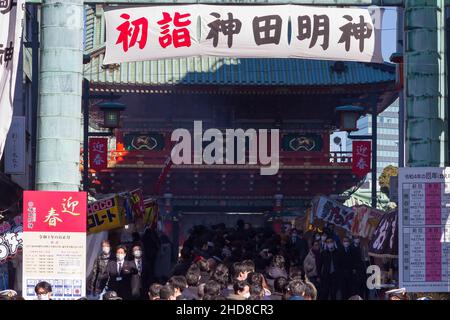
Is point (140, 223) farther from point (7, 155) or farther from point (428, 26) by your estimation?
point (428, 26)

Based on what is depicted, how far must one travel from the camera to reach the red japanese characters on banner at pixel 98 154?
37.9 meters

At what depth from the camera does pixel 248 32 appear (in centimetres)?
1711

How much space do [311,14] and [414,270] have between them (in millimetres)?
4218

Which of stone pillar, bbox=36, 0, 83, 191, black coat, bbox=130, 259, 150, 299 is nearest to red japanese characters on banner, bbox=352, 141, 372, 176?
black coat, bbox=130, 259, 150, 299

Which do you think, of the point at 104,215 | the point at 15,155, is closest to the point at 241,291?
the point at 104,215

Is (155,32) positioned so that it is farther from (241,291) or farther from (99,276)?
(241,291)

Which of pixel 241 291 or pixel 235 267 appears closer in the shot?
pixel 241 291

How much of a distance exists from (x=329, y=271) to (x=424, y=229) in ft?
17.8

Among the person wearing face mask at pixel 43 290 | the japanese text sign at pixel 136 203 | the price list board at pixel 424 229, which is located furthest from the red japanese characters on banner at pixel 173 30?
the japanese text sign at pixel 136 203

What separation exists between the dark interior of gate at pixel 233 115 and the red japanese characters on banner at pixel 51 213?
72.8 feet

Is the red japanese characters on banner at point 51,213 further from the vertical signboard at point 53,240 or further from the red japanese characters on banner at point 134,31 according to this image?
the red japanese characters on banner at point 134,31

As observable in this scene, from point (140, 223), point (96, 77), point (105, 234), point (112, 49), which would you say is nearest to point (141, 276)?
point (105, 234)

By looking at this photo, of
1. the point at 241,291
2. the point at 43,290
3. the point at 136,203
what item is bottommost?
the point at 43,290

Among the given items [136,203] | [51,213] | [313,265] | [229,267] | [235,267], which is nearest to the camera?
[235,267]
